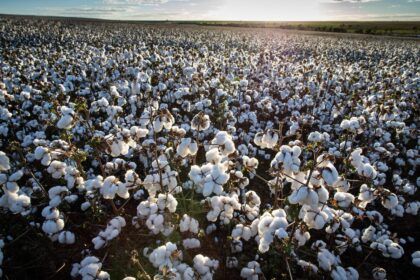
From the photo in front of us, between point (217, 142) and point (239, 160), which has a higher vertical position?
point (217, 142)

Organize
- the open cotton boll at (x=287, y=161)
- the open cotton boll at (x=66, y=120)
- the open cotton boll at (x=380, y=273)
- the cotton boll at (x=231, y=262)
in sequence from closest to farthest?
the open cotton boll at (x=287, y=161)
the open cotton boll at (x=66, y=120)
the open cotton boll at (x=380, y=273)
the cotton boll at (x=231, y=262)

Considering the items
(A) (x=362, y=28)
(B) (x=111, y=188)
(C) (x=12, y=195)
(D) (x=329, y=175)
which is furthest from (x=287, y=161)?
(A) (x=362, y=28)

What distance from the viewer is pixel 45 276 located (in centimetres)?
444

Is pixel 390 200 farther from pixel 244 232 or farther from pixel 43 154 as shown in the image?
pixel 43 154

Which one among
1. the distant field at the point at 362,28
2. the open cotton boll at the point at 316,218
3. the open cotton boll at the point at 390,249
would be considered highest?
the distant field at the point at 362,28

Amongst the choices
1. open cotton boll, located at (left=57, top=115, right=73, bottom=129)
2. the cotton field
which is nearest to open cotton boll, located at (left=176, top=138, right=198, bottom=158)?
the cotton field

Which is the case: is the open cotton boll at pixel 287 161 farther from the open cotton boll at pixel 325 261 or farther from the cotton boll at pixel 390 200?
the cotton boll at pixel 390 200

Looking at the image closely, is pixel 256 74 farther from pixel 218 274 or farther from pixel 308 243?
pixel 218 274

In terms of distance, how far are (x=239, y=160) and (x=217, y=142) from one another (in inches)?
42.0

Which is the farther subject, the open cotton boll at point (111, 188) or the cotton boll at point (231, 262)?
the cotton boll at point (231, 262)

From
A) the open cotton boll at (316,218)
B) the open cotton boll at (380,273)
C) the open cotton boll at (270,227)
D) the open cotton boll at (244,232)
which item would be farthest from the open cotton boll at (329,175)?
the open cotton boll at (380,273)

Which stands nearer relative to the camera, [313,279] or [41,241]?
[313,279]

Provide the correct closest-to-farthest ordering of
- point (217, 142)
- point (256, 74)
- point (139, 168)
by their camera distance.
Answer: point (217, 142)
point (139, 168)
point (256, 74)

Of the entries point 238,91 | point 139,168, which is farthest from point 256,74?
point 139,168
